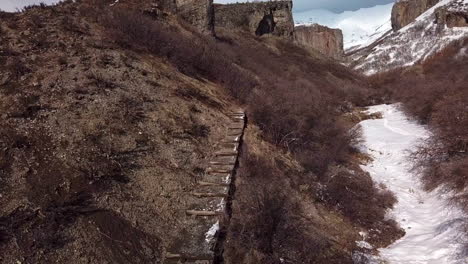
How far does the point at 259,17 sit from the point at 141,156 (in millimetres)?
40471

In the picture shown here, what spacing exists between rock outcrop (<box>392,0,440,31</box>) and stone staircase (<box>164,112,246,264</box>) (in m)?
88.7

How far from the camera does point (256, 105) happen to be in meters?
14.8

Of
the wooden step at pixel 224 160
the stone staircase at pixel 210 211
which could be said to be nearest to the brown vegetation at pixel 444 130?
the wooden step at pixel 224 160

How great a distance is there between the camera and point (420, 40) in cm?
5884

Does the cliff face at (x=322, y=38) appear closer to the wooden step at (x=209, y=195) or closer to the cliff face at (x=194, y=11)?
the cliff face at (x=194, y=11)

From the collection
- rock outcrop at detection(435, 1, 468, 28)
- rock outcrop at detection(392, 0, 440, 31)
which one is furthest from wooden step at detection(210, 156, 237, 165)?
rock outcrop at detection(392, 0, 440, 31)

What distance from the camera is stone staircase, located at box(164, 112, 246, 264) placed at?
6.85m

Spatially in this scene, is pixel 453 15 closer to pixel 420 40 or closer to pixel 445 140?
pixel 420 40

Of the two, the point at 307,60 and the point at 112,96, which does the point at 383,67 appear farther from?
the point at 112,96

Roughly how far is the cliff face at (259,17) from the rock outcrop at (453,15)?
22744mm

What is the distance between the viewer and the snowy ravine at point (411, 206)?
942cm

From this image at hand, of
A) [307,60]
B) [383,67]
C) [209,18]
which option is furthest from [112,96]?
[383,67]

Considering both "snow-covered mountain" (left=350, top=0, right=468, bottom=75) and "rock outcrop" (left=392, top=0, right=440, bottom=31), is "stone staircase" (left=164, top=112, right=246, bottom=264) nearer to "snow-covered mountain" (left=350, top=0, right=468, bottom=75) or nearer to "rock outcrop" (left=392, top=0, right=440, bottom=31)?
"snow-covered mountain" (left=350, top=0, right=468, bottom=75)

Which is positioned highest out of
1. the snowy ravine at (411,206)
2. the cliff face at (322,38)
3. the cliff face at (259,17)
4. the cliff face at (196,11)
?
the cliff face at (196,11)
